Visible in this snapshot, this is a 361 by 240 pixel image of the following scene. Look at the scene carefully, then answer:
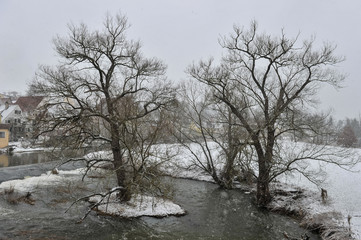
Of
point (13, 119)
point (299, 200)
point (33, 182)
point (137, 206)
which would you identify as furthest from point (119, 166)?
point (13, 119)

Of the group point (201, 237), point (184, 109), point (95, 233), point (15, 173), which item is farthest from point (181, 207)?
point (15, 173)

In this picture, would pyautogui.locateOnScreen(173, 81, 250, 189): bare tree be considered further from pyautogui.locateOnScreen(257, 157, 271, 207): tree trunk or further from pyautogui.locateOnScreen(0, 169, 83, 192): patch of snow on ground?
pyautogui.locateOnScreen(0, 169, 83, 192): patch of snow on ground

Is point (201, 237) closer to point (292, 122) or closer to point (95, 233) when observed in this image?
point (95, 233)

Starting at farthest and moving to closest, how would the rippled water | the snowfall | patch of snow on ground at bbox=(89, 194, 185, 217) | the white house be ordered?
the white house
patch of snow on ground at bbox=(89, 194, 185, 217)
the snowfall
the rippled water

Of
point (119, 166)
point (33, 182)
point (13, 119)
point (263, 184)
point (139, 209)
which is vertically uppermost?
point (13, 119)

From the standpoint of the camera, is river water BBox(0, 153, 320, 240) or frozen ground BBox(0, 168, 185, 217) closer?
river water BBox(0, 153, 320, 240)

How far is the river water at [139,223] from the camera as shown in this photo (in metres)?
11.4

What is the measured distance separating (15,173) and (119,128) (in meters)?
14.8

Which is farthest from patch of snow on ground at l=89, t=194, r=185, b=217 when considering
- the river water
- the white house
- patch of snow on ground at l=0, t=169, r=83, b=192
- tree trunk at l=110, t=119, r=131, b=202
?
the white house

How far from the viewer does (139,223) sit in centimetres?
1295

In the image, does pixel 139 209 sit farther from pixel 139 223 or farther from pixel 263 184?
pixel 263 184

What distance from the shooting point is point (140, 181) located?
12812mm

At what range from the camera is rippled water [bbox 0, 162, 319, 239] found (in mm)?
11344

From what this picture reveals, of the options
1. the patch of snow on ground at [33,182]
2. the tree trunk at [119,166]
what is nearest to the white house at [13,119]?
the patch of snow on ground at [33,182]
